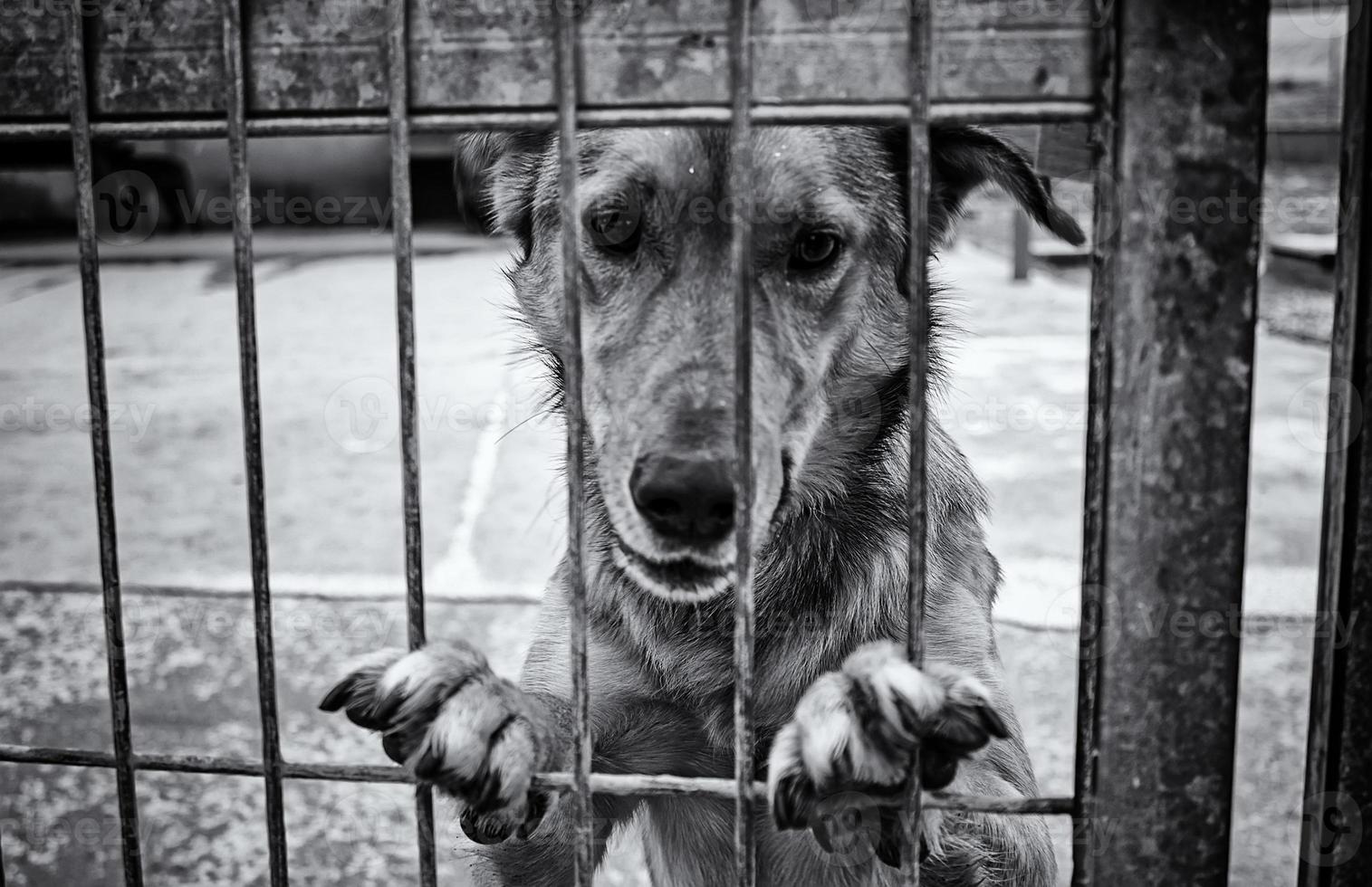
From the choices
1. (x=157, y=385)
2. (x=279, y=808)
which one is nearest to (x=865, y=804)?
(x=279, y=808)

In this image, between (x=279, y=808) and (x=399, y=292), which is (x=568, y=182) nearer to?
(x=399, y=292)

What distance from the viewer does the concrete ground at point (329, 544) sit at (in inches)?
114

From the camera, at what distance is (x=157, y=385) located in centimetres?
685

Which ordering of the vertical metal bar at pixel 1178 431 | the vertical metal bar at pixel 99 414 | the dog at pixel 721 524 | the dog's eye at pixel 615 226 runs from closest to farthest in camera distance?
the vertical metal bar at pixel 1178 431 → the vertical metal bar at pixel 99 414 → the dog at pixel 721 524 → the dog's eye at pixel 615 226

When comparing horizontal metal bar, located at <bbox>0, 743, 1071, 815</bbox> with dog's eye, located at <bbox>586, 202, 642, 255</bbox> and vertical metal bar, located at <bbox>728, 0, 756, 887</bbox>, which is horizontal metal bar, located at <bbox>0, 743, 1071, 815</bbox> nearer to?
vertical metal bar, located at <bbox>728, 0, 756, 887</bbox>

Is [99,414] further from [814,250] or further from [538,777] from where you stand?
[814,250]

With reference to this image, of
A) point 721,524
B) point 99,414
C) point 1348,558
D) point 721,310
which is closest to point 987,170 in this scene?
point 721,310

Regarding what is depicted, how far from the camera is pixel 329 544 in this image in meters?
4.68

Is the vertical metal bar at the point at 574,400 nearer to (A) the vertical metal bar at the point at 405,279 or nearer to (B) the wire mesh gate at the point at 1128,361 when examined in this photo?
(B) the wire mesh gate at the point at 1128,361

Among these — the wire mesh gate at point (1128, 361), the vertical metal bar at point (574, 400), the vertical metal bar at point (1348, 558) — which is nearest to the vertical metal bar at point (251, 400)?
the wire mesh gate at point (1128, 361)

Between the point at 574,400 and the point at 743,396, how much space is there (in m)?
0.19

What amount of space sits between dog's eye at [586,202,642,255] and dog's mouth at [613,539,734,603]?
1.87 ft

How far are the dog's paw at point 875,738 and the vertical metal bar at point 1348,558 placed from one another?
342 millimetres

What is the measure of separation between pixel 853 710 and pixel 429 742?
54cm
